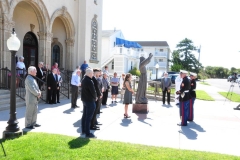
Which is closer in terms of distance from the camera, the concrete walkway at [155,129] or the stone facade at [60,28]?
the concrete walkway at [155,129]

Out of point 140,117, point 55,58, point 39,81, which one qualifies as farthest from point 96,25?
point 140,117

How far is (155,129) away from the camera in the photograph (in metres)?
6.70

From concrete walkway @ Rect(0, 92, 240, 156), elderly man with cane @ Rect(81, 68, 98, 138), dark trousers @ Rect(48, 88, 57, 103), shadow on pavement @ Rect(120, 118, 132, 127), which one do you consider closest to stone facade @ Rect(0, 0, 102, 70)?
dark trousers @ Rect(48, 88, 57, 103)

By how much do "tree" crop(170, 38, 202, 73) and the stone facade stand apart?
3962 centimetres

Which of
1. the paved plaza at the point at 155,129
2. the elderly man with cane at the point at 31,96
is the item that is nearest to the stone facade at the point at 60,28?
the paved plaza at the point at 155,129

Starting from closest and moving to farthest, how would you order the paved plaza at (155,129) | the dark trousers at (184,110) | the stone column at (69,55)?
the paved plaza at (155,129), the dark trousers at (184,110), the stone column at (69,55)

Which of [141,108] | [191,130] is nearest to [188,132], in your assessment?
[191,130]

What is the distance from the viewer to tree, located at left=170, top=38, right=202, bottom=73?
53875 mm

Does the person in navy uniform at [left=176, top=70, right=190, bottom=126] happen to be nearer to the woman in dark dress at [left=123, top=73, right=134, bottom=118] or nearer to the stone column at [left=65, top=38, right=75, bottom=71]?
the woman in dark dress at [left=123, top=73, right=134, bottom=118]

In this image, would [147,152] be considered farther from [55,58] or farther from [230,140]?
[55,58]

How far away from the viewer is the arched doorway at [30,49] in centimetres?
1430

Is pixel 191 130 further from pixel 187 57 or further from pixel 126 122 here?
pixel 187 57

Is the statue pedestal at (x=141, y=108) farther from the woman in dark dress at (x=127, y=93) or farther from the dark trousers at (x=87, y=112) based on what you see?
the dark trousers at (x=87, y=112)

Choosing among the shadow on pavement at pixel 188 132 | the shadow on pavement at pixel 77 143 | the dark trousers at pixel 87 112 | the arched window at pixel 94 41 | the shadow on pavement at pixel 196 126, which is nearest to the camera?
the shadow on pavement at pixel 77 143
